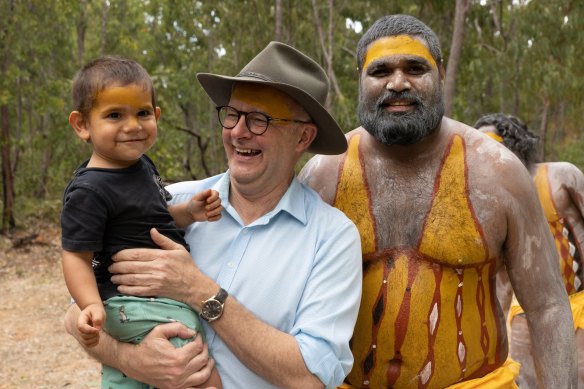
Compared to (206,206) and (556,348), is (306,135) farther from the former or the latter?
(556,348)

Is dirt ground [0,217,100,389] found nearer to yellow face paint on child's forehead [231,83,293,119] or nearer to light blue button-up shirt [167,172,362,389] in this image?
light blue button-up shirt [167,172,362,389]

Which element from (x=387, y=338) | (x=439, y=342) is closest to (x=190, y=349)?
(x=387, y=338)

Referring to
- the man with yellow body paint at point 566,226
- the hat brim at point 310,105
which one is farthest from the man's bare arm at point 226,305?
the man with yellow body paint at point 566,226

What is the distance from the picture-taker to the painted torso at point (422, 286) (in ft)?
7.98

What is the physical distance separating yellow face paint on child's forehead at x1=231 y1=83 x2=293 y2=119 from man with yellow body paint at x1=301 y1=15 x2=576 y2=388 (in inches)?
12.5

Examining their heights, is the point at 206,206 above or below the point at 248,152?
below

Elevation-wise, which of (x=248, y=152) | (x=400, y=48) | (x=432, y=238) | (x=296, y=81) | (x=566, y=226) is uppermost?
(x=400, y=48)

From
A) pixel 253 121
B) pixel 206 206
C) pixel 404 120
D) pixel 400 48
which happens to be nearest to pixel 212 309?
pixel 206 206

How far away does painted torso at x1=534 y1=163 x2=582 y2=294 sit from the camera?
4.23 meters

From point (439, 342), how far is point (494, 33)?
14158 mm

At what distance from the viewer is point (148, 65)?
61.1 feet

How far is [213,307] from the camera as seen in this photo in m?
2.08

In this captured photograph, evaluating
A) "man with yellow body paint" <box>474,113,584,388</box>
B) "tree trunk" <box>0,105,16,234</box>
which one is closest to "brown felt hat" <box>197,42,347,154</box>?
"man with yellow body paint" <box>474,113,584,388</box>

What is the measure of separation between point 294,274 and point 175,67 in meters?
17.9
